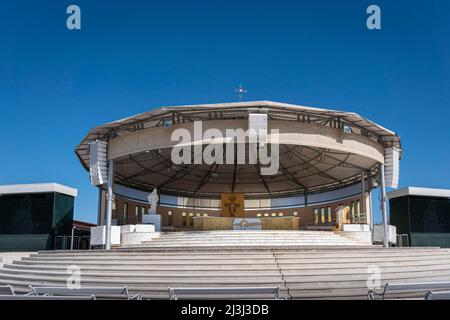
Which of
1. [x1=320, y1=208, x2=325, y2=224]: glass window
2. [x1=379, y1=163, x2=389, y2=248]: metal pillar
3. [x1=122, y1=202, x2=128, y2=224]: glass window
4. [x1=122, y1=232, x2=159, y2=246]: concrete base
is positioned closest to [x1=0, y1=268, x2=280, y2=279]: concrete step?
[x1=122, y1=232, x2=159, y2=246]: concrete base

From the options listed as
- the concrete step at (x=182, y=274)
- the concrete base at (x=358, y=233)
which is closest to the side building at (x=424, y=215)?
the concrete base at (x=358, y=233)

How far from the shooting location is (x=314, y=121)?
26.0 metres

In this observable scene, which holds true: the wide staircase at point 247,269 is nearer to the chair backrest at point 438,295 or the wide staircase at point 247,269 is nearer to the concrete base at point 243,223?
the chair backrest at point 438,295

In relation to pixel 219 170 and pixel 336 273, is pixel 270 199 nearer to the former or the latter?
pixel 219 170

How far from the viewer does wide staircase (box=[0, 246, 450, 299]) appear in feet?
47.5

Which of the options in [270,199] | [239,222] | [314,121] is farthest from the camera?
[270,199]

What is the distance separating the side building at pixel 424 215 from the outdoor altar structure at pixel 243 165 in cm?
257

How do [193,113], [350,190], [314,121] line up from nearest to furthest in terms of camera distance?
[193,113] < [314,121] < [350,190]

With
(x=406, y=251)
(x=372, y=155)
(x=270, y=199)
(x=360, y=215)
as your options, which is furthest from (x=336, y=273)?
(x=270, y=199)

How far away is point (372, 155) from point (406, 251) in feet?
31.9

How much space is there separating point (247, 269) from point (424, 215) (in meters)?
23.2

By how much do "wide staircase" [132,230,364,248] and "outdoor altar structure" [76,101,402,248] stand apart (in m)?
4.06

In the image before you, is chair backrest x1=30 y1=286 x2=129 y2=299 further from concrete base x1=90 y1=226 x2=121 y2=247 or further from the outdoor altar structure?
concrete base x1=90 y1=226 x2=121 y2=247

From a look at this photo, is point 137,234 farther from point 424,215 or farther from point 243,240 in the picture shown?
point 424,215
